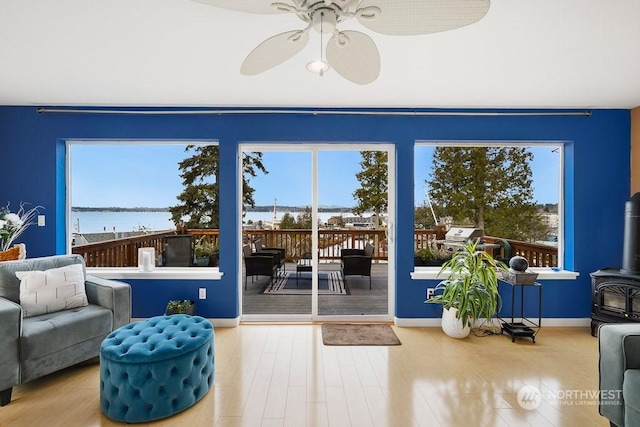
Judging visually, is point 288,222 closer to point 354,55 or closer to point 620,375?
point 354,55

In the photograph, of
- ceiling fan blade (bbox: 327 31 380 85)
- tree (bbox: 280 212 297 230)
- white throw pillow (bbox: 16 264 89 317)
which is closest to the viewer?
ceiling fan blade (bbox: 327 31 380 85)

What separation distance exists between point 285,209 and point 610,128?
3725 mm

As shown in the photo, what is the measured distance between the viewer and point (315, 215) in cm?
384

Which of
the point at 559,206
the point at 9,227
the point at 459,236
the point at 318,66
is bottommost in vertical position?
the point at 459,236

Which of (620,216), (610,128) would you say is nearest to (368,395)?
(620,216)

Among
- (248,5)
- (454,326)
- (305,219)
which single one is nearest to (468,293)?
(454,326)

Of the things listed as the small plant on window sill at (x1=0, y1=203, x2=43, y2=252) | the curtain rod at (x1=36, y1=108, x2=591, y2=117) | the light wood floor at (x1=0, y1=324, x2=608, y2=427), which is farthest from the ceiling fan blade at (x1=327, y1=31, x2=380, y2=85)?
the small plant on window sill at (x1=0, y1=203, x2=43, y2=252)

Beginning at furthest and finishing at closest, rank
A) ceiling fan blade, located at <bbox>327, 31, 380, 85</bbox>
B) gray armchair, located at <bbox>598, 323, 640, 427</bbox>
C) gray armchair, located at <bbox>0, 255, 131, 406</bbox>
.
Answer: gray armchair, located at <bbox>0, 255, 131, 406</bbox> → gray armchair, located at <bbox>598, 323, 640, 427</bbox> → ceiling fan blade, located at <bbox>327, 31, 380, 85</bbox>

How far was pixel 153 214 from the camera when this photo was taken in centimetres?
392

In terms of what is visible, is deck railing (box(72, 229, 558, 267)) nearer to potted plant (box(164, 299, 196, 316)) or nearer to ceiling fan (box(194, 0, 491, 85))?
potted plant (box(164, 299, 196, 316))

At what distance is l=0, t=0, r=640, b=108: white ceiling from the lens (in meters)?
1.97

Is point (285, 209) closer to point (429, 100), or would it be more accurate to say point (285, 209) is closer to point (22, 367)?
point (429, 100)

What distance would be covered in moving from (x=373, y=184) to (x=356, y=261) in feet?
3.22

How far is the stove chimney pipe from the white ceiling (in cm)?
109
